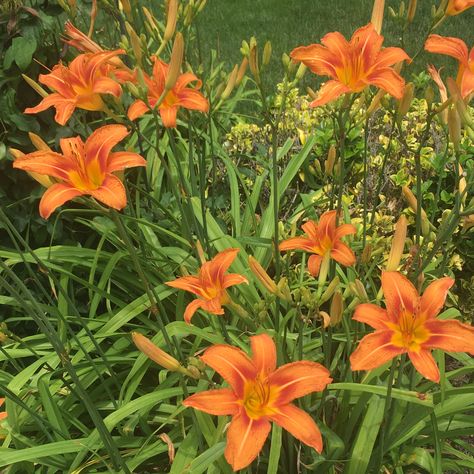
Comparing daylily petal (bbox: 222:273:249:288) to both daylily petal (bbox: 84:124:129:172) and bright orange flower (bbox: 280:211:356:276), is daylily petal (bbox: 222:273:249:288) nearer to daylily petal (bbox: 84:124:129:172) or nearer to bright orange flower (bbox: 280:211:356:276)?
bright orange flower (bbox: 280:211:356:276)

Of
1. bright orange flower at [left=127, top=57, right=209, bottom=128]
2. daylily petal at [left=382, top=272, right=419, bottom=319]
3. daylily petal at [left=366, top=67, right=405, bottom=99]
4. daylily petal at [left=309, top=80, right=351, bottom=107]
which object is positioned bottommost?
daylily petal at [left=382, top=272, right=419, bottom=319]

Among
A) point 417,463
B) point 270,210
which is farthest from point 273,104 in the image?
point 417,463

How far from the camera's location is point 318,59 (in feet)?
5.49

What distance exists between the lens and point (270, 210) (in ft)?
9.53

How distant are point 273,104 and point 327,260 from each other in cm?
215

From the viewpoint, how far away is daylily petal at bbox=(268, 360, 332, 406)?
4.38ft

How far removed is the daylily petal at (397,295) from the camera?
144 centimetres

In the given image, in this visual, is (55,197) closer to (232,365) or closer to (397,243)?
(232,365)

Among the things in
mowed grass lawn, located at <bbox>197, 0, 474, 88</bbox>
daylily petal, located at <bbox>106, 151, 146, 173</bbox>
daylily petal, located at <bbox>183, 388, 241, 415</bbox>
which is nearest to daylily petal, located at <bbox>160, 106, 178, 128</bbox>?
daylily petal, located at <bbox>106, 151, 146, 173</bbox>

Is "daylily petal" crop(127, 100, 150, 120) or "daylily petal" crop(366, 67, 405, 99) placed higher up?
"daylily petal" crop(366, 67, 405, 99)

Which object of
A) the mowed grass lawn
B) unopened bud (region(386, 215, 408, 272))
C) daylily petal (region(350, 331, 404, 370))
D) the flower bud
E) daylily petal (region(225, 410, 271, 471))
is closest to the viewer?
daylily petal (region(225, 410, 271, 471))

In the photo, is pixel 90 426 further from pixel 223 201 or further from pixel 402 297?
pixel 402 297

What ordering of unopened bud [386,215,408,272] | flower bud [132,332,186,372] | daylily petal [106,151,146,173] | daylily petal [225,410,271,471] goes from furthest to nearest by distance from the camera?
unopened bud [386,215,408,272] < daylily petal [106,151,146,173] < flower bud [132,332,186,372] < daylily petal [225,410,271,471]

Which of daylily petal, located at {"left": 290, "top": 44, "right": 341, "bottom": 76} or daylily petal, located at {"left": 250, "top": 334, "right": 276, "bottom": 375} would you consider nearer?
daylily petal, located at {"left": 250, "top": 334, "right": 276, "bottom": 375}
